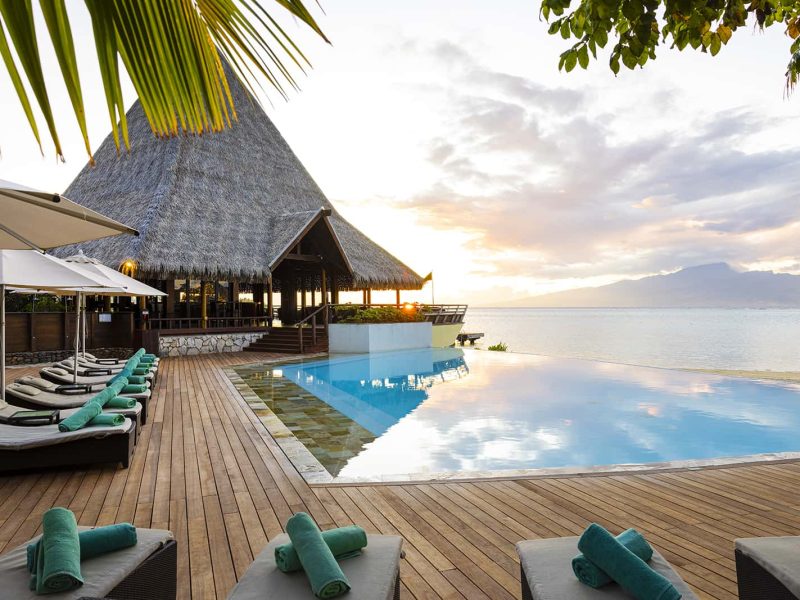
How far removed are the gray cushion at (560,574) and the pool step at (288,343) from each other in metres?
13.8

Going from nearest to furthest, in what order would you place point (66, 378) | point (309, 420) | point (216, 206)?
1. point (309, 420)
2. point (66, 378)
3. point (216, 206)

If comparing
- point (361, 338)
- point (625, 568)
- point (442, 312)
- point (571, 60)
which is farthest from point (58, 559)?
point (442, 312)

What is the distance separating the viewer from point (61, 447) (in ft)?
14.5

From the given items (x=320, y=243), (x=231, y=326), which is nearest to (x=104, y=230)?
(x=231, y=326)

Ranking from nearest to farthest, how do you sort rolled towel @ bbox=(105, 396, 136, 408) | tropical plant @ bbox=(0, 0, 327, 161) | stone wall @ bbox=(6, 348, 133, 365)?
tropical plant @ bbox=(0, 0, 327, 161) < rolled towel @ bbox=(105, 396, 136, 408) < stone wall @ bbox=(6, 348, 133, 365)

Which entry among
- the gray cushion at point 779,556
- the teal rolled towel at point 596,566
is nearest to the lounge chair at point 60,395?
the teal rolled towel at point 596,566

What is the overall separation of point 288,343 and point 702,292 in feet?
656

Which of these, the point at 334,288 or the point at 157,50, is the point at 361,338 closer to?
the point at 334,288

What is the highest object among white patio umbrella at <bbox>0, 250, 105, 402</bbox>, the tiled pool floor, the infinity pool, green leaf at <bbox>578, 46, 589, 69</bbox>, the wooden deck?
green leaf at <bbox>578, 46, 589, 69</bbox>

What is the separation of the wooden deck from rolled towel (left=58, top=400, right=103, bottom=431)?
41 cm

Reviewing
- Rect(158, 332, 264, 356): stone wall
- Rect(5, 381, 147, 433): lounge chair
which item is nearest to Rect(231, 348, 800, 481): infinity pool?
Rect(5, 381, 147, 433): lounge chair

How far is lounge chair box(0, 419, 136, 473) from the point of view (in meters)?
4.33

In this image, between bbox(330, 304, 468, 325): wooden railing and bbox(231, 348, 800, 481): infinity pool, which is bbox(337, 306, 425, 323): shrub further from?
bbox(231, 348, 800, 481): infinity pool

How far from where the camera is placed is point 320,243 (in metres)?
19.1
